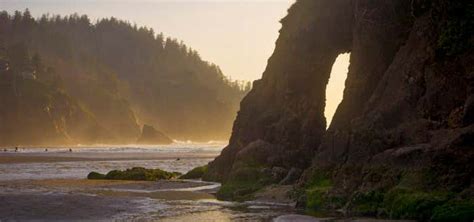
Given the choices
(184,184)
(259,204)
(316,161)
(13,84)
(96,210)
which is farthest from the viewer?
(13,84)

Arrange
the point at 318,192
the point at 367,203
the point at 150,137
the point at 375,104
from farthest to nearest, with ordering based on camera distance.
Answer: the point at 150,137 < the point at 375,104 < the point at 318,192 < the point at 367,203

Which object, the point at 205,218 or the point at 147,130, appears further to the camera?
the point at 147,130

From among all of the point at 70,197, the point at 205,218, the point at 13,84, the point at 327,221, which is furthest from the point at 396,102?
the point at 13,84

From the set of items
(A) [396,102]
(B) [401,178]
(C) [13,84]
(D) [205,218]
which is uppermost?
(C) [13,84]

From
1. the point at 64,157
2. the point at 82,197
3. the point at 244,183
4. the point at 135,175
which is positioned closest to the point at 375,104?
the point at 244,183

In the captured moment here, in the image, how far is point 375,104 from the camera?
36344 millimetres

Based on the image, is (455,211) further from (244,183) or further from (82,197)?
(82,197)

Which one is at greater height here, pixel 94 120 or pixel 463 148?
pixel 94 120

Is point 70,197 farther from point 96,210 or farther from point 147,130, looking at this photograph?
point 147,130

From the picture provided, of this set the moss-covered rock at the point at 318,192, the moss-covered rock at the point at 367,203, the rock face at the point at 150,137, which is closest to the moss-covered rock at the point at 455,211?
the moss-covered rock at the point at 367,203

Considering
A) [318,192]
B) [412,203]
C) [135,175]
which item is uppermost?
[135,175]

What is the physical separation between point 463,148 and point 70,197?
21.8m

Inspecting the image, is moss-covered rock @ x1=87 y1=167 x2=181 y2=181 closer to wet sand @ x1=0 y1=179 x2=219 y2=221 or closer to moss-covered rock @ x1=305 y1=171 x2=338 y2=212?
wet sand @ x1=0 y1=179 x2=219 y2=221

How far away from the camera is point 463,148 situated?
2822 cm
